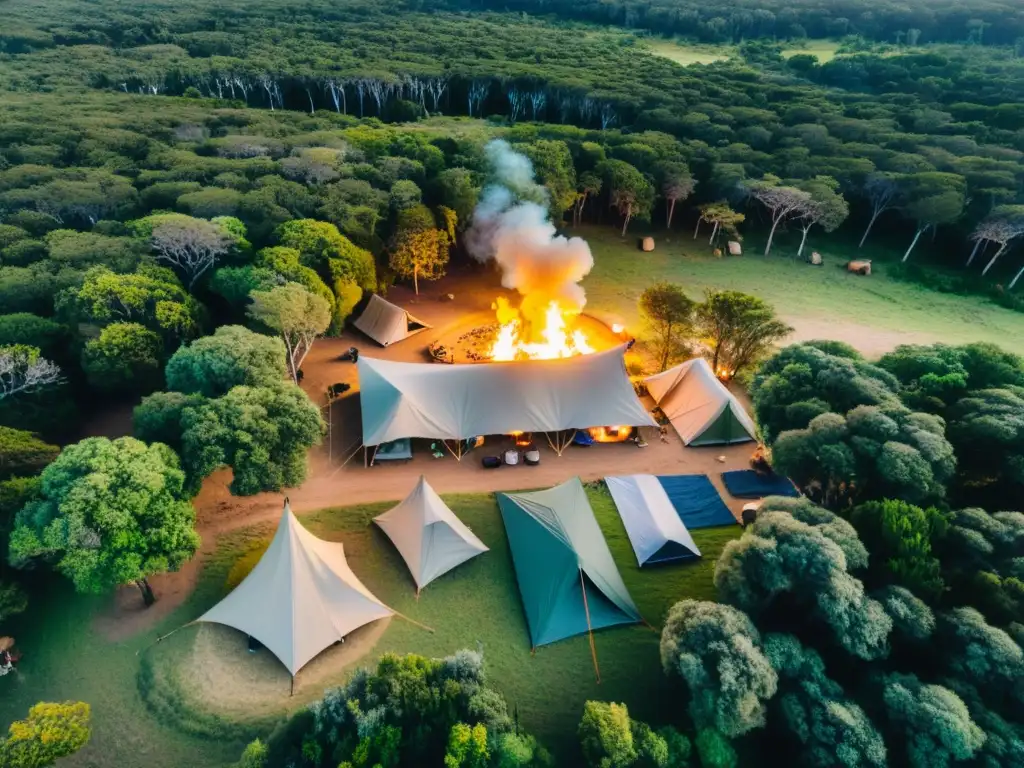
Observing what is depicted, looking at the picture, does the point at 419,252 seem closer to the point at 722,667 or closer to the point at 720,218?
the point at 720,218

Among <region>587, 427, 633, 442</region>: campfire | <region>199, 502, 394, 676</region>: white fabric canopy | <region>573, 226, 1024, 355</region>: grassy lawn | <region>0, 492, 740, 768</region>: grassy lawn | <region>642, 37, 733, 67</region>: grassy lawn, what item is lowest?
<region>0, 492, 740, 768</region>: grassy lawn

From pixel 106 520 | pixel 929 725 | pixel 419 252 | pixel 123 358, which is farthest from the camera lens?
pixel 419 252

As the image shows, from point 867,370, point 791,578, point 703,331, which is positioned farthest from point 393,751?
point 703,331

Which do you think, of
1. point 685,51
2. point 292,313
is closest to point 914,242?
point 292,313

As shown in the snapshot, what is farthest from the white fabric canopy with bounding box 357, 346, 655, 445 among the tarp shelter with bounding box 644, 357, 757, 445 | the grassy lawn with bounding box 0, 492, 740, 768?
the grassy lawn with bounding box 0, 492, 740, 768

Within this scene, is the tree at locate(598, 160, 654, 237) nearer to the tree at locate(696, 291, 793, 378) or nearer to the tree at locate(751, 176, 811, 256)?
the tree at locate(751, 176, 811, 256)

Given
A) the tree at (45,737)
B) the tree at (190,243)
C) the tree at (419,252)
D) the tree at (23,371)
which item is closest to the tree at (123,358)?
the tree at (23,371)

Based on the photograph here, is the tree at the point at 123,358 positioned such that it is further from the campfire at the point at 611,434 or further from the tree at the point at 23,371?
the campfire at the point at 611,434
